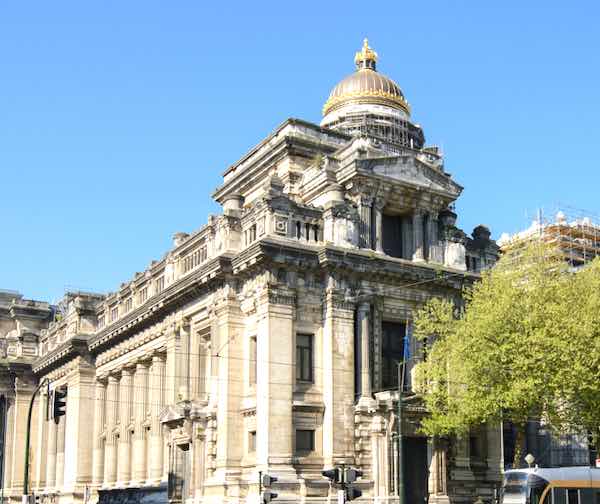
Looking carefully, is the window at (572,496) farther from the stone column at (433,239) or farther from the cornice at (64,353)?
the cornice at (64,353)

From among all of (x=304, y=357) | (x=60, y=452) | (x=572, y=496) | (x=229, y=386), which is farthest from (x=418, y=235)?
(x=60, y=452)

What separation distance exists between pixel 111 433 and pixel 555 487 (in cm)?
3347

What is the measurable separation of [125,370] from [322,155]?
20.7m

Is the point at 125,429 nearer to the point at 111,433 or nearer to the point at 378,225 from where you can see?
the point at 111,433

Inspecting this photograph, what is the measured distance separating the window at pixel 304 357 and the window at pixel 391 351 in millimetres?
4055

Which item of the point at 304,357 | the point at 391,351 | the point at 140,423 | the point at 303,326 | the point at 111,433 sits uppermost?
the point at 303,326

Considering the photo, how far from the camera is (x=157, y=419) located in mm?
52469

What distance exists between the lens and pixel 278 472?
39438 millimetres

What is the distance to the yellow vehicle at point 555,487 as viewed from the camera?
34781 millimetres

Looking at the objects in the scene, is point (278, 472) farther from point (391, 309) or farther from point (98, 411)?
point (98, 411)

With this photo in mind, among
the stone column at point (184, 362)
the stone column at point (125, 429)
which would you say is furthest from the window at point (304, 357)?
the stone column at point (125, 429)

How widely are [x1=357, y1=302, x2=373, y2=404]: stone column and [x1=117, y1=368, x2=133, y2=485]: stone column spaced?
20.5 m

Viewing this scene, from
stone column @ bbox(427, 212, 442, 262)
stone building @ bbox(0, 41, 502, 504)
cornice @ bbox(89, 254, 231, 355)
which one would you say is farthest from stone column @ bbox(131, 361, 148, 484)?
stone column @ bbox(427, 212, 442, 262)

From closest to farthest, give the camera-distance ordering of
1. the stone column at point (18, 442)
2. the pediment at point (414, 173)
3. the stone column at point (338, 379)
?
the stone column at point (338, 379), the pediment at point (414, 173), the stone column at point (18, 442)
